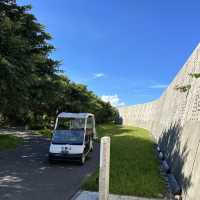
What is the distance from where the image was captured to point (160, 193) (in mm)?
8234

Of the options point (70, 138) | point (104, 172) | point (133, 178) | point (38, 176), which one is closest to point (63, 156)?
point (70, 138)

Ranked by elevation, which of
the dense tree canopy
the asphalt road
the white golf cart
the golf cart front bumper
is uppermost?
the dense tree canopy

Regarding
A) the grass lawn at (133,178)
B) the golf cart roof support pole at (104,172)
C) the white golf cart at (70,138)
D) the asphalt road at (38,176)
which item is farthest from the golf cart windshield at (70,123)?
the golf cart roof support pole at (104,172)

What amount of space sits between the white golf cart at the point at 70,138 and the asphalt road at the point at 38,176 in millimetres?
461

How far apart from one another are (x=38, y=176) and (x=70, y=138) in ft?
11.7

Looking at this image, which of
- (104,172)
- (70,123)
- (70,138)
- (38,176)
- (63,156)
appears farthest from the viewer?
(70,123)

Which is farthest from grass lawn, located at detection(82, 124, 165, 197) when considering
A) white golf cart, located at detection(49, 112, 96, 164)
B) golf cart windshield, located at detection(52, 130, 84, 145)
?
golf cart windshield, located at detection(52, 130, 84, 145)

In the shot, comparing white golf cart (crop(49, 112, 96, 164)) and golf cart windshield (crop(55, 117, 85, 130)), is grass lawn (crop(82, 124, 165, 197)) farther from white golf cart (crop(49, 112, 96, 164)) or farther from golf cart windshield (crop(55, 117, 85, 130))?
golf cart windshield (crop(55, 117, 85, 130))

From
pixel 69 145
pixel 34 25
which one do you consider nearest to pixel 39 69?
pixel 34 25

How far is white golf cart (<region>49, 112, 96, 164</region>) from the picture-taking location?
12.5 meters

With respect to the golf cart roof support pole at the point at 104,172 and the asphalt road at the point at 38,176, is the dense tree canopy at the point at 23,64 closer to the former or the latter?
the asphalt road at the point at 38,176

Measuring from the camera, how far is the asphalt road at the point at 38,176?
7.76 metres

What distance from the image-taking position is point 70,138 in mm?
13352

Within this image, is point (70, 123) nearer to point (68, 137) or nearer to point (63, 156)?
point (68, 137)
